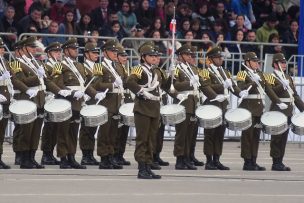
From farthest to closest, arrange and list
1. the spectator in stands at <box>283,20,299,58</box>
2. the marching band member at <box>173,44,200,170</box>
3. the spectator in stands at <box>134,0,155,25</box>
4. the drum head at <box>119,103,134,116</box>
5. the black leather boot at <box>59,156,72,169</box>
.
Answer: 1. the spectator in stands at <box>283,20,299,58</box>
2. the spectator in stands at <box>134,0,155,25</box>
3. the marching band member at <box>173,44,200,170</box>
4. the drum head at <box>119,103,134,116</box>
5. the black leather boot at <box>59,156,72,169</box>

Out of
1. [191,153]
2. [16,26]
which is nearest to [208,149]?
[191,153]

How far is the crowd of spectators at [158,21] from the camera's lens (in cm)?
2592

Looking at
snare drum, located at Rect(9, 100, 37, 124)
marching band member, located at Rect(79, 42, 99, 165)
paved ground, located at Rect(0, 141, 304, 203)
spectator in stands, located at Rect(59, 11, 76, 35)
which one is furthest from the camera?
spectator in stands, located at Rect(59, 11, 76, 35)

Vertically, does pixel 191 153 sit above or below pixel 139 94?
below

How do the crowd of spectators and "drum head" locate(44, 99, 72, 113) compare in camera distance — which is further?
the crowd of spectators

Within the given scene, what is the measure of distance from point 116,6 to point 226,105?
7210 mm

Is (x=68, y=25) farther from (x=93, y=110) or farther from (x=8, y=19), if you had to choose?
(x=93, y=110)

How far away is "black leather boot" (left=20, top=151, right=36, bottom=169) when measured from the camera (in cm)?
2053

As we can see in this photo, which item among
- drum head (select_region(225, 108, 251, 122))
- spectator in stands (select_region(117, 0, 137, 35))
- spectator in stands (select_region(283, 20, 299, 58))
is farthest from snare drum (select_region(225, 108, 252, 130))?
spectator in stands (select_region(283, 20, 299, 58))

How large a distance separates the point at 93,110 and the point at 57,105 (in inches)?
21.2

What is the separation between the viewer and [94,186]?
59.8 feet

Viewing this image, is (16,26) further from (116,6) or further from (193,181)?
(193,181)

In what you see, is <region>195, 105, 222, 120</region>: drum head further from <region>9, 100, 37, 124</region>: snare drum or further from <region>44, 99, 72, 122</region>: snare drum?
<region>9, 100, 37, 124</region>: snare drum

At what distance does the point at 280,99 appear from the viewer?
2136 cm
